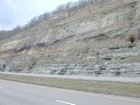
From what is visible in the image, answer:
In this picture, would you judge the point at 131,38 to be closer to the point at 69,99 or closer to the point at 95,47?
the point at 95,47

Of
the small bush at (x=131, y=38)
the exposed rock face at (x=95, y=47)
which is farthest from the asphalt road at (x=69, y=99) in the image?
the small bush at (x=131, y=38)

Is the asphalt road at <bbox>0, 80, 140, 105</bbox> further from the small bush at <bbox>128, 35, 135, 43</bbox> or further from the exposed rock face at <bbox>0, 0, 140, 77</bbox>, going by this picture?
the small bush at <bbox>128, 35, 135, 43</bbox>

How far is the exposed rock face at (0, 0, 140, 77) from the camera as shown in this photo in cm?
2459

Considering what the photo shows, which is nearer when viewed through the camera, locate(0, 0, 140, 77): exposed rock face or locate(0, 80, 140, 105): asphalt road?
locate(0, 80, 140, 105): asphalt road

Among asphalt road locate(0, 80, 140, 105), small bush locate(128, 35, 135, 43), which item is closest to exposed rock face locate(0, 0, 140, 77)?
small bush locate(128, 35, 135, 43)

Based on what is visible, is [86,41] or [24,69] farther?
[24,69]

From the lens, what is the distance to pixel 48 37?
57156 millimetres

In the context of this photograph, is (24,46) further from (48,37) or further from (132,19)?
(132,19)

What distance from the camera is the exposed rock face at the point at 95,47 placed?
24588 millimetres

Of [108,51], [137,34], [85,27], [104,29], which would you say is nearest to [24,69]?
[85,27]

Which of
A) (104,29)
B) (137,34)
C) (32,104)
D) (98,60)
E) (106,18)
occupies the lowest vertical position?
(32,104)

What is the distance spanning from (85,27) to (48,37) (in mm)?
16045

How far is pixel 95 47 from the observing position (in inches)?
1310

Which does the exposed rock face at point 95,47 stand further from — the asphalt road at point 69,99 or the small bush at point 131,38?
the asphalt road at point 69,99
